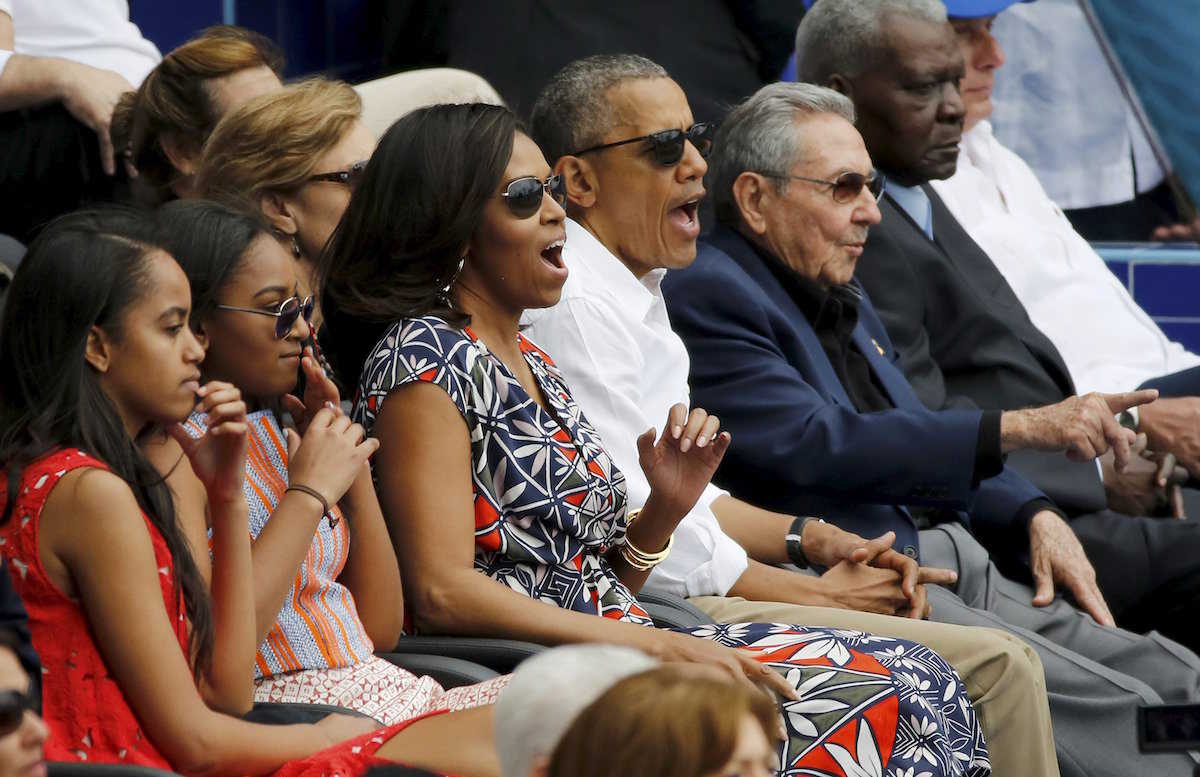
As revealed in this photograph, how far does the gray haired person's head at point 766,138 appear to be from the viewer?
4.57 metres

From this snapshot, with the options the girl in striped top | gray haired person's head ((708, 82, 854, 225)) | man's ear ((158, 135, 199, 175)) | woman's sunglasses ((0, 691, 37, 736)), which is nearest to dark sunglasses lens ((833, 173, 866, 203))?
gray haired person's head ((708, 82, 854, 225))

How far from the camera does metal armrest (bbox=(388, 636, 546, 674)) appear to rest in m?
2.99

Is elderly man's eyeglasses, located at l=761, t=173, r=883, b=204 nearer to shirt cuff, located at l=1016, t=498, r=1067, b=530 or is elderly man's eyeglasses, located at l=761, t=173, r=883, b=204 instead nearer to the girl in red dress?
shirt cuff, located at l=1016, t=498, r=1067, b=530

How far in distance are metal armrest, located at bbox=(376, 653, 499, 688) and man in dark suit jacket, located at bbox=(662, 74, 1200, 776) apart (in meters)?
1.33

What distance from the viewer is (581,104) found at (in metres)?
4.14

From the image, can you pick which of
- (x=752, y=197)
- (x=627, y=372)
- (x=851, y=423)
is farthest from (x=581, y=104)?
(x=851, y=423)

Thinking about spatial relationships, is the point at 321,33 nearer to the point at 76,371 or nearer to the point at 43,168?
the point at 43,168

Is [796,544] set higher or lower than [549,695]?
lower

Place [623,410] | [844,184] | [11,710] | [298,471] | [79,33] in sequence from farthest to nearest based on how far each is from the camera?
1. [79,33]
2. [844,184]
3. [623,410]
4. [298,471]
5. [11,710]

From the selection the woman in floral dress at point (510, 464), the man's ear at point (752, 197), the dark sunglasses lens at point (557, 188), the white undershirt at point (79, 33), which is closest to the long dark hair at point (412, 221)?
the woman in floral dress at point (510, 464)

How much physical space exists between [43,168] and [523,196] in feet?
4.59

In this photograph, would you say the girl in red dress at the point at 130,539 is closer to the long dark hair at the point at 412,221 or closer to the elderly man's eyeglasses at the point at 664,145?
the long dark hair at the point at 412,221

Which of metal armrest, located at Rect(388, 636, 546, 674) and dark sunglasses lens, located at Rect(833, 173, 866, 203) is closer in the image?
metal armrest, located at Rect(388, 636, 546, 674)

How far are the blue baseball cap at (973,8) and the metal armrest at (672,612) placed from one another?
3.19 m
